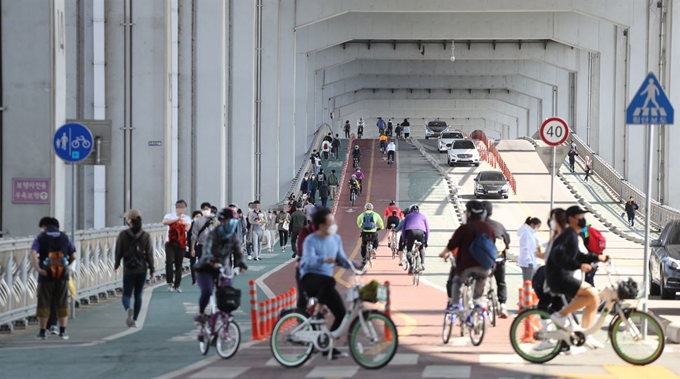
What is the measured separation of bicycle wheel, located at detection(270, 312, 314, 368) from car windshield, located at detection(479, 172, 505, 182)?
53.4m

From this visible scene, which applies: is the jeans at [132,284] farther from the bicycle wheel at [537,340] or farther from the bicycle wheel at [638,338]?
the bicycle wheel at [638,338]

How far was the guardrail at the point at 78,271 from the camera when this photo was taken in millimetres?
18891

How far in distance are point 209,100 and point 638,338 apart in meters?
31.2

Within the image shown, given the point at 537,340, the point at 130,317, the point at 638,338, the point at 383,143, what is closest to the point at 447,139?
the point at 383,143

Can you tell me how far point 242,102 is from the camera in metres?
51.8

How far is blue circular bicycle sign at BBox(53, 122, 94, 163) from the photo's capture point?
64.5 ft

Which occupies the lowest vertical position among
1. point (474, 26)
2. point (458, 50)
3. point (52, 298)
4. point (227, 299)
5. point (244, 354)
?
point (244, 354)

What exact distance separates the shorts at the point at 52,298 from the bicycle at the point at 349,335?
15.7 ft

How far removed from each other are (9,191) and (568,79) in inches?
3164

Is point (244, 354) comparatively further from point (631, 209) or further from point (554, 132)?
point (631, 209)

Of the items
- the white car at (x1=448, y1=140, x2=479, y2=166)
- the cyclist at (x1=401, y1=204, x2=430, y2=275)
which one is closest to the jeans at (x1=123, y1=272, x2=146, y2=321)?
the cyclist at (x1=401, y1=204, x2=430, y2=275)

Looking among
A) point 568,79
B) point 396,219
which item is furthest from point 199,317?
point 568,79

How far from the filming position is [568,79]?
98.7 meters

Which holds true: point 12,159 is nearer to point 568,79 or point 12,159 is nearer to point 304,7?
point 304,7
